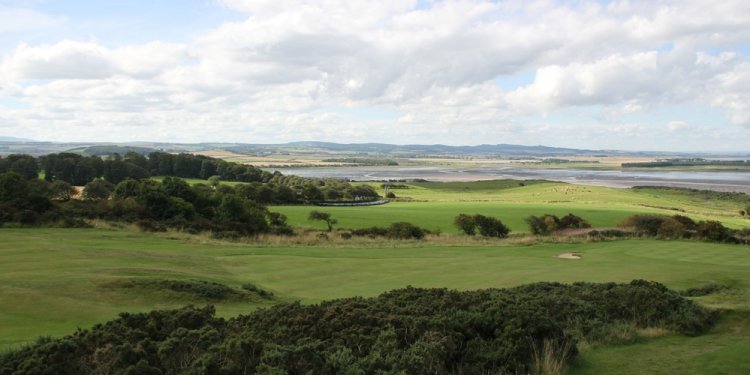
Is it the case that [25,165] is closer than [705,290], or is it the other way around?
[705,290]

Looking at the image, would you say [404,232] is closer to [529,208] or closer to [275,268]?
[275,268]

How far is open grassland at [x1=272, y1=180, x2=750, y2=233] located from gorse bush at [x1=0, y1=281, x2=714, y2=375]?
43.9 meters

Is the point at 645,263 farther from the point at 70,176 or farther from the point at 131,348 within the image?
the point at 70,176

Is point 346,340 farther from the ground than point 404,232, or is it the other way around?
point 346,340

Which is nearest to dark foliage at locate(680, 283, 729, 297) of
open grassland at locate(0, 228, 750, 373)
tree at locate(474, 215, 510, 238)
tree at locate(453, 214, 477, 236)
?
open grassland at locate(0, 228, 750, 373)

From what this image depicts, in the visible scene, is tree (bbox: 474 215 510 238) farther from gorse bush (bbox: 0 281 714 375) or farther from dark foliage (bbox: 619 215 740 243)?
gorse bush (bbox: 0 281 714 375)

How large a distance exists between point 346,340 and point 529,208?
65033 mm

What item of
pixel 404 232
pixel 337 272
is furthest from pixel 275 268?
pixel 404 232

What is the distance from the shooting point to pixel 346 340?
8734 mm

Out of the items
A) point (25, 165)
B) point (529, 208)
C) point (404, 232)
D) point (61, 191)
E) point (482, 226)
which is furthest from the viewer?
point (25, 165)

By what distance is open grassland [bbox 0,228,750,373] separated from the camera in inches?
410

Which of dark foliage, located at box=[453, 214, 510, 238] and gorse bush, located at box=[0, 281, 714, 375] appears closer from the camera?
gorse bush, located at box=[0, 281, 714, 375]

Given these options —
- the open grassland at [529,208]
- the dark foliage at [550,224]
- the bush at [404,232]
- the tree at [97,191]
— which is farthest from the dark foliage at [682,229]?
the tree at [97,191]

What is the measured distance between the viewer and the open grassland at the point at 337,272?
1041 centimetres
